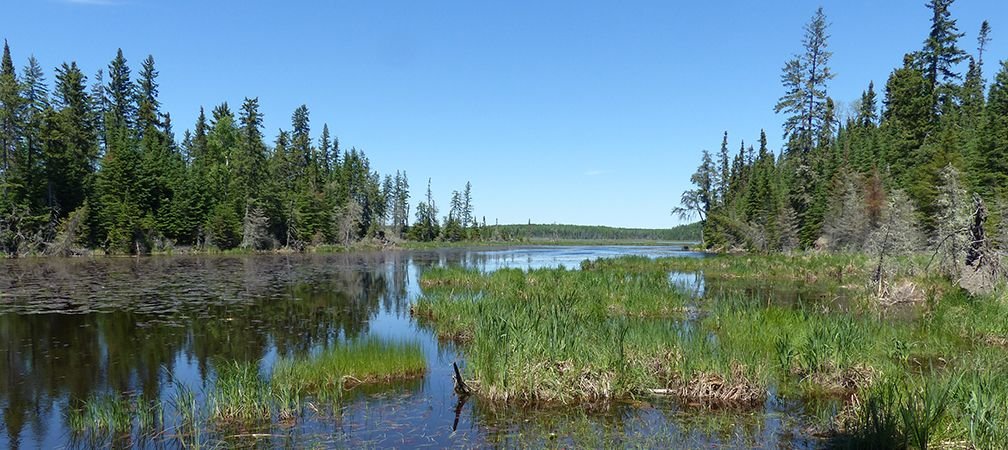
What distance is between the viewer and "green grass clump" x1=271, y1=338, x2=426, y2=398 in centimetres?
1034

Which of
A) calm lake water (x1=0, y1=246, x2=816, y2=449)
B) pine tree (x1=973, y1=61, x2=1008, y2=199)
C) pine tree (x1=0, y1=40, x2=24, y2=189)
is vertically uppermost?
pine tree (x1=0, y1=40, x2=24, y2=189)

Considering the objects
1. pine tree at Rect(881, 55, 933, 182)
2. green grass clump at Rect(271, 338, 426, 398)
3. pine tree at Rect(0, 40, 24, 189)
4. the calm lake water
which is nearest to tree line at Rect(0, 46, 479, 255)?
pine tree at Rect(0, 40, 24, 189)

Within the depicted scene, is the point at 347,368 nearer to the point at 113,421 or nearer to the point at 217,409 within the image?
the point at 217,409

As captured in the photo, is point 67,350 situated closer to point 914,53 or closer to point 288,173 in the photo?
point 288,173

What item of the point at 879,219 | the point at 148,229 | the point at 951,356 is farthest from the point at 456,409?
the point at 148,229

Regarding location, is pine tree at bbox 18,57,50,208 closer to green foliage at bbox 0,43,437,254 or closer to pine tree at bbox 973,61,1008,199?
green foliage at bbox 0,43,437,254

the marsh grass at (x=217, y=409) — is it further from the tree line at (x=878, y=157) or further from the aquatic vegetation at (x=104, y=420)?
the tree line at (x=878, y=157)

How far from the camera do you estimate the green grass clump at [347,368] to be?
10.3 meters

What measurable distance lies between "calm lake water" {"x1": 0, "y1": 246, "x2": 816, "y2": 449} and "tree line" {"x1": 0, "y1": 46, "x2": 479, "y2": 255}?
94.0 feet

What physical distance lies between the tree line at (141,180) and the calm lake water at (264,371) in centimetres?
2866

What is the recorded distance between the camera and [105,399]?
9.09 m

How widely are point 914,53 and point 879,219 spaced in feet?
110

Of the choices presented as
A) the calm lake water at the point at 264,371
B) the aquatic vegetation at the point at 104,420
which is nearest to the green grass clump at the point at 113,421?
the aquatic vegetation at the point at 104,420

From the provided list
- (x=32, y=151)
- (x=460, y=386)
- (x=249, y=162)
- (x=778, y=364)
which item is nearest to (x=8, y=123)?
(x=32, y=151)
